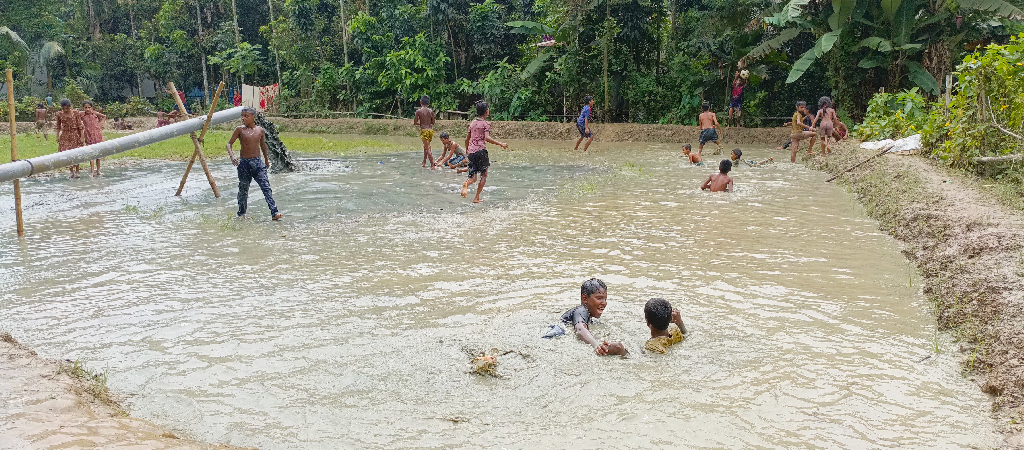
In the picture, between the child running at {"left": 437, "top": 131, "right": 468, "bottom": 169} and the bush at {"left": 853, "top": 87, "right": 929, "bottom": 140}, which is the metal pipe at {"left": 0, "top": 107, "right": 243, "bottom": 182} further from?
the bush at {"left": 853, "top": 87, "right": 929, "bottom": 140}

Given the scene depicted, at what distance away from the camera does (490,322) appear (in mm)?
6434

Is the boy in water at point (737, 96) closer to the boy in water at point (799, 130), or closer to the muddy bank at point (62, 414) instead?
the boy in water at point (799, 130)

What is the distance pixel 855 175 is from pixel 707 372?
31.4 ft

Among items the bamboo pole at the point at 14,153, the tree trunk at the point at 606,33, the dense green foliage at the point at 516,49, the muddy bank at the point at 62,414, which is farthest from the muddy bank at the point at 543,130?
the muddy bank at the point at 62,414

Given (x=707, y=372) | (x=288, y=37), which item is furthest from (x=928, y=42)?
(x=288, y=37)

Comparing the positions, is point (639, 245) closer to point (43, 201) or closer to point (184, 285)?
point (184, 285)

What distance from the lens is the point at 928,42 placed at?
65.0 feet

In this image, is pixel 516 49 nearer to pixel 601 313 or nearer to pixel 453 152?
pixel 453 152

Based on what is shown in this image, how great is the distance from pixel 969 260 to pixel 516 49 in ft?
76.8

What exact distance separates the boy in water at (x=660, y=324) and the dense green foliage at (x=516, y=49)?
49.2ft

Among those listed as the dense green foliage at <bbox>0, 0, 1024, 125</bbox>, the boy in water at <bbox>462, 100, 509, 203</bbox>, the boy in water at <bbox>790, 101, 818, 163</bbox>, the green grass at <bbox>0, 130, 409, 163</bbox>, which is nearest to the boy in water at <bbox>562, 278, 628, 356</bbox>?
the boy in water at <bbox>462, 100, 509, 203</bbox>

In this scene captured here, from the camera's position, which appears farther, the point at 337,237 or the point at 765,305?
the point at 337,237

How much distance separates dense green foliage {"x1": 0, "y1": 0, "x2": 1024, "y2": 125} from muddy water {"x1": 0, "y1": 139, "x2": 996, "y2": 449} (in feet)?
34.3

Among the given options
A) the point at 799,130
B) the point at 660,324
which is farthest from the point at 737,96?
the point at 660,324
